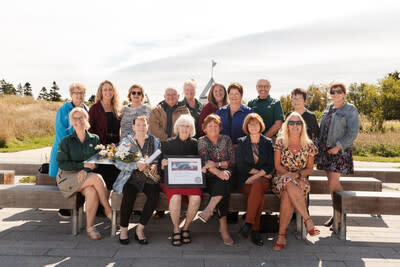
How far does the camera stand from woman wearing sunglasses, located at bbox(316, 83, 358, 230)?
4.98 meters

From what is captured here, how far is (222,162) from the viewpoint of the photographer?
4832mm

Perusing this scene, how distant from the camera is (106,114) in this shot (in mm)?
5637

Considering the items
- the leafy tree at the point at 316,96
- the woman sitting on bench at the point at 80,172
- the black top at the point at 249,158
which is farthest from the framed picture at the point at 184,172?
the leafy tree at the point at 316,96

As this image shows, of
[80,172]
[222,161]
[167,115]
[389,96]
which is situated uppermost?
[389,96]

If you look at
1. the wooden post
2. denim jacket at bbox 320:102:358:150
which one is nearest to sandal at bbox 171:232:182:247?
denim jacket at bbox 320:102:358:150

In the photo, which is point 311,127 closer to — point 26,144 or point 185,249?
point 185,249

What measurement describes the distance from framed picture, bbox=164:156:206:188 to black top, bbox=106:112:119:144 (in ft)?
4.80

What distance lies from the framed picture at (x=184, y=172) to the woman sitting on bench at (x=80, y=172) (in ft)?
3.42

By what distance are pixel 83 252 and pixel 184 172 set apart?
66.5 inches

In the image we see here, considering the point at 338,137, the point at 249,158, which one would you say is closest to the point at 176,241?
the point at 249,158

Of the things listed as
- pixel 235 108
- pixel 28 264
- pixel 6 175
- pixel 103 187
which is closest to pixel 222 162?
pixel 235 108

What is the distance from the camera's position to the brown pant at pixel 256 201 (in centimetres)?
455

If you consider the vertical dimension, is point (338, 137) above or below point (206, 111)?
below

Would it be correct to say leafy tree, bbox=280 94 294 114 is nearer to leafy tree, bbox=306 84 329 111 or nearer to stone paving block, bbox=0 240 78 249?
leafy tree, bbox=306 84 329 111
